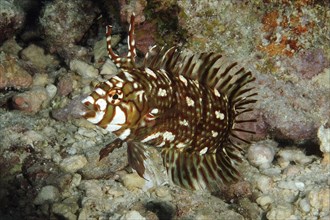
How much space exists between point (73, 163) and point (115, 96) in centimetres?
172

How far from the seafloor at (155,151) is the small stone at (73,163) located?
12 millimetres

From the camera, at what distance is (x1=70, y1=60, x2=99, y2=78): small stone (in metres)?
6.35

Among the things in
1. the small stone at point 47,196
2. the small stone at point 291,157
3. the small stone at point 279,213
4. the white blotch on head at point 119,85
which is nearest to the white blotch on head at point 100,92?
the white blotch on head at point 119,85

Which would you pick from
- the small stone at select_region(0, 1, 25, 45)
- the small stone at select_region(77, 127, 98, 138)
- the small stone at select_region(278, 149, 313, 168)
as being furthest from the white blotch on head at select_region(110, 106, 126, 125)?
the small stone at select_region(0, 1, 25, 45)

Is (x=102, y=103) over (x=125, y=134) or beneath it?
over

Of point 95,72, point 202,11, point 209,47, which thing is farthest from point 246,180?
point 95,72

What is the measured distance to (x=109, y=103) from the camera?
11.1ft

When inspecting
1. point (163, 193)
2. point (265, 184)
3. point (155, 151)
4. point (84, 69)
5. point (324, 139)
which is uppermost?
point (324, 139)

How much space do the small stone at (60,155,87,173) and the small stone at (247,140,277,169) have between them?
2146mm

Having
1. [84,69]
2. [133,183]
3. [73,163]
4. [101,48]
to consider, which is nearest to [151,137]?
[133,183]

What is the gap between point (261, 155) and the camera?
527 cm

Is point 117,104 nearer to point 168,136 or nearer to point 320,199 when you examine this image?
point 168,136

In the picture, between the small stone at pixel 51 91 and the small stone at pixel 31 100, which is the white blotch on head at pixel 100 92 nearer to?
the small stone at pixel 31 100

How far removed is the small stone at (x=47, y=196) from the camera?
14.2ft
